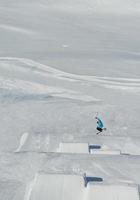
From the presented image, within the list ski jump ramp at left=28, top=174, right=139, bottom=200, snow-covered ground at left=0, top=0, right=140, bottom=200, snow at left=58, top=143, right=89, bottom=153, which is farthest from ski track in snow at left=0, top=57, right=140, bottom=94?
ski jump ramp at left=28, top=174, right=139, bottom=200

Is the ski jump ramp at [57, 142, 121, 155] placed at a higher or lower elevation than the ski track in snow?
lower

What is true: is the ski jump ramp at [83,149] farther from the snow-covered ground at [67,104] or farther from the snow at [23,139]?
the snow at [23,139]

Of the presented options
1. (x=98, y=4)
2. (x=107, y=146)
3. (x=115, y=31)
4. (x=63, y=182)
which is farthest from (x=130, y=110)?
(x=98, y=4)

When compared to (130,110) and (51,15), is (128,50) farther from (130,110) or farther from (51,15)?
(51,15)

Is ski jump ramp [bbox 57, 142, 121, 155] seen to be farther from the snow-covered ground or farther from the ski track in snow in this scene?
the ski track in snow

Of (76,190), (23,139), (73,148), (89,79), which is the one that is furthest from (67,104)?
(76,190)

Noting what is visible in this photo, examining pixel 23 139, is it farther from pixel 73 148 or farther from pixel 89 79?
pixel 89 79
